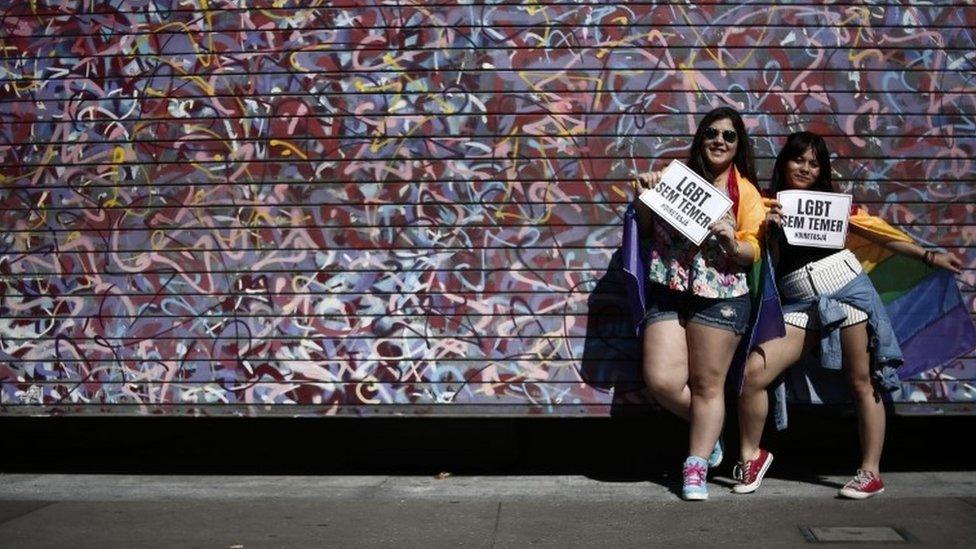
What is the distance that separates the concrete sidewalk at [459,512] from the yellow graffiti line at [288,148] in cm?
180

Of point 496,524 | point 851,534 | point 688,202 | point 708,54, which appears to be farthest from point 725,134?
point 496,524

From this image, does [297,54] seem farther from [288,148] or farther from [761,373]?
[761,373]

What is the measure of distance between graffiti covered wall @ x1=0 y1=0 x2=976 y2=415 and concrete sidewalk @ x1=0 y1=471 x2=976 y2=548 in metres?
0.45

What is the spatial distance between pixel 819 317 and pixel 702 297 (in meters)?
0.60

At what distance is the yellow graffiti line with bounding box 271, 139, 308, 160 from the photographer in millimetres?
7246

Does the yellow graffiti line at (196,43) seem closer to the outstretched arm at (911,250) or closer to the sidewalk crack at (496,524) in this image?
the sidewalk crack at (496,524)

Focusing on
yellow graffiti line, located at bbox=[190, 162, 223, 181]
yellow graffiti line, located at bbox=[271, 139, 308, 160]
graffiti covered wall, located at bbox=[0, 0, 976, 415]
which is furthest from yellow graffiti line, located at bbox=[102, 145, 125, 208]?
yellow graffiti line, located at bbox=[271, 139, 308, 160]

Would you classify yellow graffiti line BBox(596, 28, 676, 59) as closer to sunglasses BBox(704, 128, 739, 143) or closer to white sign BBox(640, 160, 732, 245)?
sunglasses BBox(704, 128, 739, 143)

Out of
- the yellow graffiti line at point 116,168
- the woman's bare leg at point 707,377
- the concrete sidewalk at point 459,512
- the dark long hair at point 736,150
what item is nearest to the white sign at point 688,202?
the dark long hair at point 736,150

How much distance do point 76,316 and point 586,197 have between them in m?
2.90

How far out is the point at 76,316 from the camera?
7.41 meters

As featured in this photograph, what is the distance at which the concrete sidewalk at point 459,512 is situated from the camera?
5.86 metres

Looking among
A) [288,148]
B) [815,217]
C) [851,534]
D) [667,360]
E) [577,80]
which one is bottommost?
[851,534]

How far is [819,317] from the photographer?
6602 mm
